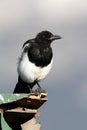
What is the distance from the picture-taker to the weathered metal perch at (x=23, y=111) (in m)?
8.51

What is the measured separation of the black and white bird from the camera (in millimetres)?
13219

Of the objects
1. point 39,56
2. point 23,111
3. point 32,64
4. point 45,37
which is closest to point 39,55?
point 39,56

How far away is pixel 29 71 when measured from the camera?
13.2m

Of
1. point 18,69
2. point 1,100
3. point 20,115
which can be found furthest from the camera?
point 18,69

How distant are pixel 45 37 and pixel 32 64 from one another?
2.84 ft

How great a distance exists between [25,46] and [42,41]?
0.45m

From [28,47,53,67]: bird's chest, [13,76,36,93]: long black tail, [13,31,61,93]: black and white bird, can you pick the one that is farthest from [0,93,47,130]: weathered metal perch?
[28,47,53,67]: bird's chest

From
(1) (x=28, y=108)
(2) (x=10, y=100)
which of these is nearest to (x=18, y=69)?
(1) (x=28, y=108)

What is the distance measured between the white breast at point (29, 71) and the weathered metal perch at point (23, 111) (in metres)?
3.97

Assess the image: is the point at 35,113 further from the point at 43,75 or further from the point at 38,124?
the point at 43,75

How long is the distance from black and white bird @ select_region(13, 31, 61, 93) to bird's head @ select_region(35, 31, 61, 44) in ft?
0.47

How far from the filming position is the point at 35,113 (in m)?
8.97

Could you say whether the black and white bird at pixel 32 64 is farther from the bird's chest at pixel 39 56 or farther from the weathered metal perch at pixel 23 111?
the weathered metal perch at pixel 23 111

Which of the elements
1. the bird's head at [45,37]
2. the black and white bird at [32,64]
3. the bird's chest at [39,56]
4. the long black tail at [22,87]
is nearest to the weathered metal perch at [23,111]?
the long black tail at [22,87]
